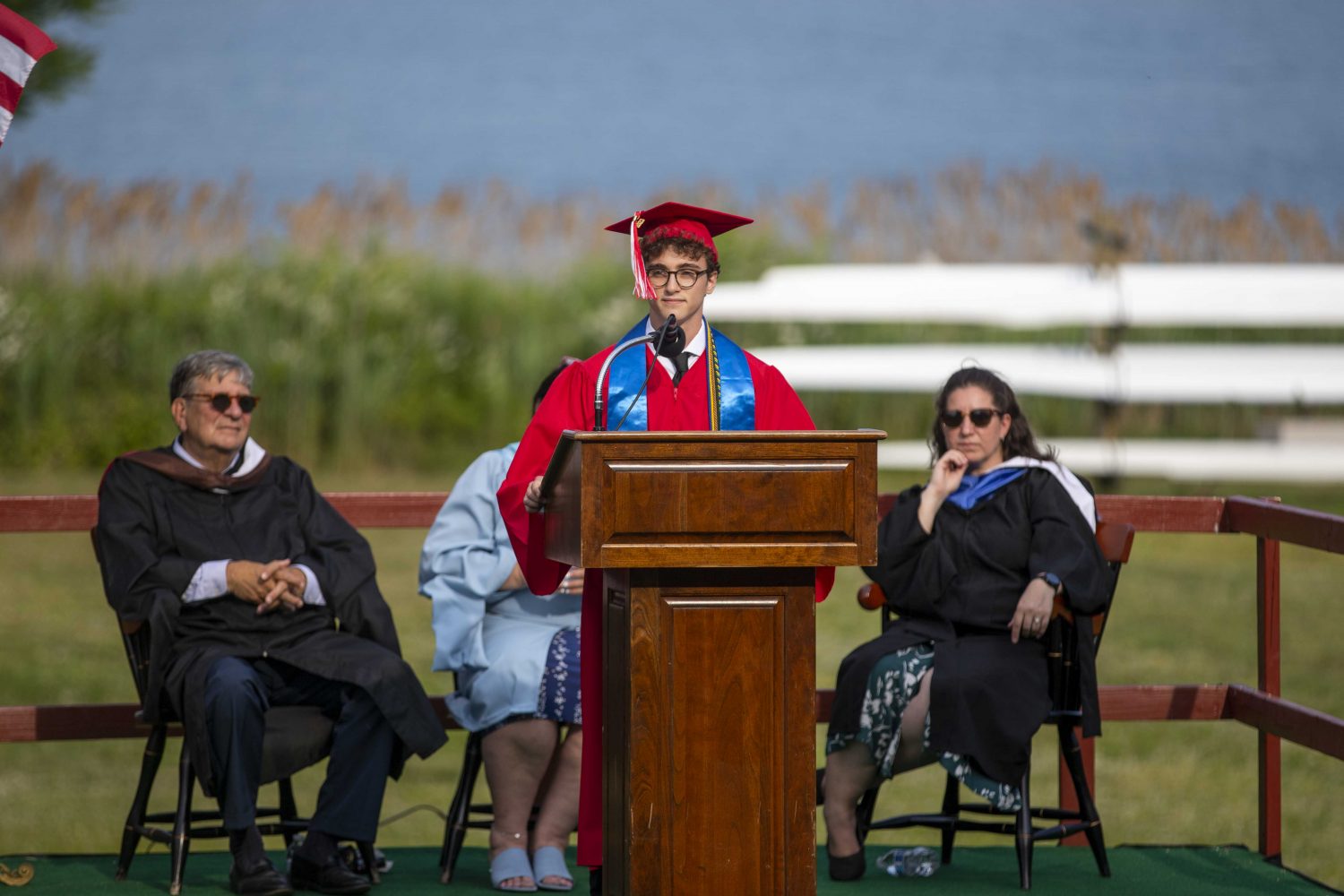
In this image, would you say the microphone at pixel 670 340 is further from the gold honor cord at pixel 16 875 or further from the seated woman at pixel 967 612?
the gold honor cord at pixel 16 875

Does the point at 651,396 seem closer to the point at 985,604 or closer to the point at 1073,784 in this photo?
the point at 985,604

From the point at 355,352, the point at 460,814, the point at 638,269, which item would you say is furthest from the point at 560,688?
the point at 355,352

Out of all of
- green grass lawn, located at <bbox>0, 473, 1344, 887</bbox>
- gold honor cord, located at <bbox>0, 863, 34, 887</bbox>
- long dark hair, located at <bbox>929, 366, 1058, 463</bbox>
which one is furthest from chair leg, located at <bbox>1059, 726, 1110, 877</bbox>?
gold honor cord, located at <bbox>0, 863, 34, 887</bbox>

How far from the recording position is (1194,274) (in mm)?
17609

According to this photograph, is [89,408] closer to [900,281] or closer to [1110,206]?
[900,281]

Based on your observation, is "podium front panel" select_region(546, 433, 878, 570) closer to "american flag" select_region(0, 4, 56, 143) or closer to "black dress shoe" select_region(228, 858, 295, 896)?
"black dress shoe" select_region(228, 858, 295, 896)

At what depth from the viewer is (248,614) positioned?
496 cm

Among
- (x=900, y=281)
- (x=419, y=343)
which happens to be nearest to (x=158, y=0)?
(x=419, y=343)

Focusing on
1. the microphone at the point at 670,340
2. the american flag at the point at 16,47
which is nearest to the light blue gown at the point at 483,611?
the microphone at the point at 670,340

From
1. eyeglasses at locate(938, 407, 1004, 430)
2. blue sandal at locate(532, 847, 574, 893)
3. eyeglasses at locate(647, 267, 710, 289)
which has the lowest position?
Answer: blue sandal at locate(532, 847, 574, 893)

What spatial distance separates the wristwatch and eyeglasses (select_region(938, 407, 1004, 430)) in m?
0.45

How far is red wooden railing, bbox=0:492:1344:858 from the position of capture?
16.7 ft

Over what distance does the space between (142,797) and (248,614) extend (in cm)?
52

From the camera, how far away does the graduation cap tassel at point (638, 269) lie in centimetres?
398
